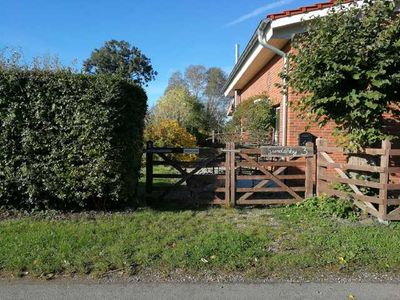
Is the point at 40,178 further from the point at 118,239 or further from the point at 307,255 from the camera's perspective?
the point at 307,255

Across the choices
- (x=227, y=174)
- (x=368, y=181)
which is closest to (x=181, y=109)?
(x=227, y=174)

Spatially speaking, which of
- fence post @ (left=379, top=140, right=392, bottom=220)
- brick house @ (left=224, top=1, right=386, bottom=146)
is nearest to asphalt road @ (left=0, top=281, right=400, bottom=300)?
fence post @ (left=379, top=140, right=392, bottom=220)

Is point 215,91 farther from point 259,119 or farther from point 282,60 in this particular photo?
point 282,60

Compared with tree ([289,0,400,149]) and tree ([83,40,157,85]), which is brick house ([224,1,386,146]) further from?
tree ([83,40,157,85])

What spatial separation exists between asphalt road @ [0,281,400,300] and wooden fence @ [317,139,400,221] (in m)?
2.69

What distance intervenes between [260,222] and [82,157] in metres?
3.15

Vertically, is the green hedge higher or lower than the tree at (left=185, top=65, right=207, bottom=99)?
lower

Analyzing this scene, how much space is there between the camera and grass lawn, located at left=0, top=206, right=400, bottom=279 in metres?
5.11

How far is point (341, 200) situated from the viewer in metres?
7.92

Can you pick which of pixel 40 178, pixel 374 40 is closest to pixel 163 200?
pixel 40 178

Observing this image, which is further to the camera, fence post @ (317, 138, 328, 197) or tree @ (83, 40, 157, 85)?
tree @ (83, 40, 157, 85)

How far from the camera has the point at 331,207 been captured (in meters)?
7.75

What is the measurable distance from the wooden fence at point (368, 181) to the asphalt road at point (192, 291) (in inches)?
106

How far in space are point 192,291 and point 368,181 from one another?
13.6ft
